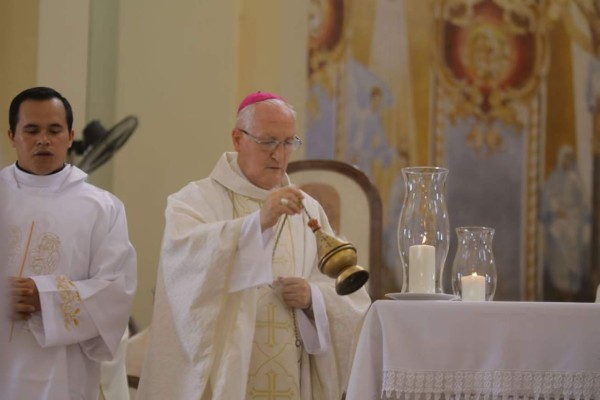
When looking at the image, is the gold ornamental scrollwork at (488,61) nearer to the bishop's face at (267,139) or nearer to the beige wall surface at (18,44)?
the beige wall surface at (18,44)

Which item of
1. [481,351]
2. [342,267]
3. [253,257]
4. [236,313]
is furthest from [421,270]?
[236,313]

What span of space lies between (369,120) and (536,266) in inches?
58.8

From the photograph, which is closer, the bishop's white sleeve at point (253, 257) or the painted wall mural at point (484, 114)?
the bishop's white sleeve at point (253, 257)

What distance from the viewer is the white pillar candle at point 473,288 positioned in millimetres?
3350

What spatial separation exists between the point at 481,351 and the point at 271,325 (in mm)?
1235

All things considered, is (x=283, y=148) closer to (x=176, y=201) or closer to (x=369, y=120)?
(x=176, y=201)

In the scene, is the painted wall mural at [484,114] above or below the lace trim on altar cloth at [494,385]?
above

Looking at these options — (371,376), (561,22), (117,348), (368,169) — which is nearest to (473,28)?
(561,22)

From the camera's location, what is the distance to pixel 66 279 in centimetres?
402

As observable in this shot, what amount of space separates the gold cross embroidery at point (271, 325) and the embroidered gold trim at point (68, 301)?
Answer: 2.27 ft

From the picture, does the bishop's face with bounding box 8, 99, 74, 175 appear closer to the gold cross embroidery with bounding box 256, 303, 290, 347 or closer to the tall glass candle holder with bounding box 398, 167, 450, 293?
the gold cross embroidery with bounding box 256, 303, 290, 347

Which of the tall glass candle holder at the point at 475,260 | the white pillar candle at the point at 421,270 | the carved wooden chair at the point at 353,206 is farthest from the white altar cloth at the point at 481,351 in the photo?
the carved wooden chair at the point at 353,206

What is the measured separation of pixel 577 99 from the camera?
23.7 ft

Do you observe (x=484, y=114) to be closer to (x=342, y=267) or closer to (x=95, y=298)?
(x=95, y=298)
